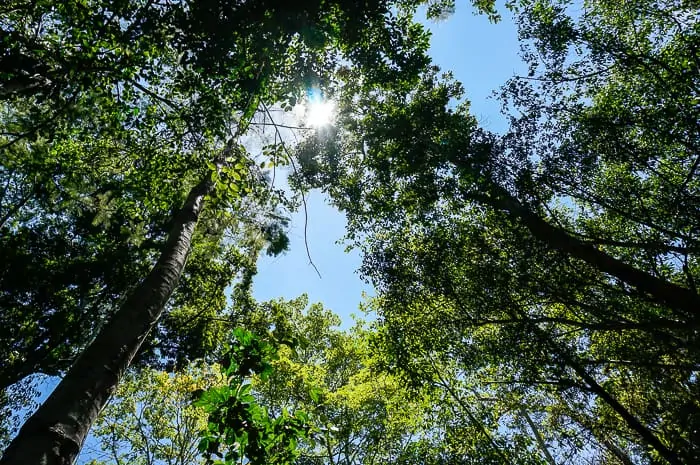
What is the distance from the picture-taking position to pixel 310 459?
15203 millimetres

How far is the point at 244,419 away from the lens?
2.33 metres

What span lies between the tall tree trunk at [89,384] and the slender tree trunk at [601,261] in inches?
282

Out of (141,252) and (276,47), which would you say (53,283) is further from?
(276,47)

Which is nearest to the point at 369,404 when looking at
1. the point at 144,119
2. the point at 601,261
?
the point at 601,261

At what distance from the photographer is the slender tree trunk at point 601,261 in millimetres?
5617

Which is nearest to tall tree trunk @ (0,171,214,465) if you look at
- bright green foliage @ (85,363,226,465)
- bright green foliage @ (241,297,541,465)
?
bright green foliage @ (241,297,541,465)

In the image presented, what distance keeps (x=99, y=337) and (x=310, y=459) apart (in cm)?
1597

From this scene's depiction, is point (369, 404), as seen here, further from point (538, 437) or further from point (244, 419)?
point (244, 419)

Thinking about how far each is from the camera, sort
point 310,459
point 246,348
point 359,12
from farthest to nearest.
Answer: point 310,459
point 359,12
point 246,348

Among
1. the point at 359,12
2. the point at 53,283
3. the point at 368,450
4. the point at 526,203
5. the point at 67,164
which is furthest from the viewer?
the point at 368,450

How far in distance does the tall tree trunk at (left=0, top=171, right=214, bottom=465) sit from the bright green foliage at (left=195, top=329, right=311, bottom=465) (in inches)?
23.1

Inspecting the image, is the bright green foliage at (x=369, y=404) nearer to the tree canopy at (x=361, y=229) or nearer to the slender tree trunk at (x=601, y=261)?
the tree canopy at (x=361, y=229)

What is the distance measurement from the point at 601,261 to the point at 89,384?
7.63m

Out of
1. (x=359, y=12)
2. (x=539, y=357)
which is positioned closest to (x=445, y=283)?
(x=539, y=357)
